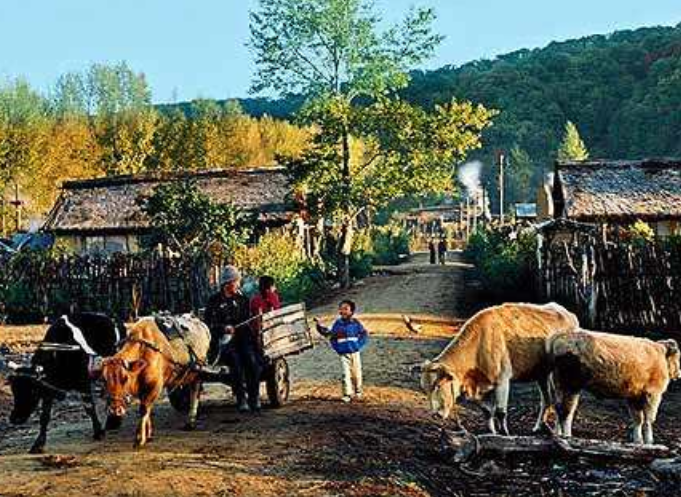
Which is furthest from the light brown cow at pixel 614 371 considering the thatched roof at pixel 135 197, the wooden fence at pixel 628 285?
the thatched roof at pixel 135 197

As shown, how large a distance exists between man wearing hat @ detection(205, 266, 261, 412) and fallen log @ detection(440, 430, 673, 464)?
3.53 metres

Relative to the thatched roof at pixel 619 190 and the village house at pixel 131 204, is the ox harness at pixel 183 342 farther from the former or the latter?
the village house at pixel 131 204

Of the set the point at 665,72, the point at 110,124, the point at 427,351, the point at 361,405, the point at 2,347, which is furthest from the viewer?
the point at 665,72

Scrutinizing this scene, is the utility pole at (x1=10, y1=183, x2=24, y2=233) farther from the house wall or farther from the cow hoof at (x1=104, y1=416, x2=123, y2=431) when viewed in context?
the cow hoof at (x1=104, y1=416, x2=123, y2=431)

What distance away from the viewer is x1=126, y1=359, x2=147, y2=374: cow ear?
973 centimetres

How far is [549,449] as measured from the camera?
9.09m

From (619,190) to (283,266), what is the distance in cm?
1112

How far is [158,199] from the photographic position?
31719 millimetres

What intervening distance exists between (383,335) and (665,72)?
71.6 m

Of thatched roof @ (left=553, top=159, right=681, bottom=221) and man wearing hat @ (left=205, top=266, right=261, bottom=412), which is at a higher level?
thatched roof @ (left=553, top=159, right=681, bottom=221)

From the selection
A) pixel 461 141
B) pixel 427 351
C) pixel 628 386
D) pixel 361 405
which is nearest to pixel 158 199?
pixel 461 141

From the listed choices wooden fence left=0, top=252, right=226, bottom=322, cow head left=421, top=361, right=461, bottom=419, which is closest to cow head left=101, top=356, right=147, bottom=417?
cow head left=421, top=361, right=461, bottom=419

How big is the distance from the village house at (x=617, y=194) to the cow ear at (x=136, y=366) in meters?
20.2

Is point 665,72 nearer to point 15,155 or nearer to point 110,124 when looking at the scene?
point 110,124
